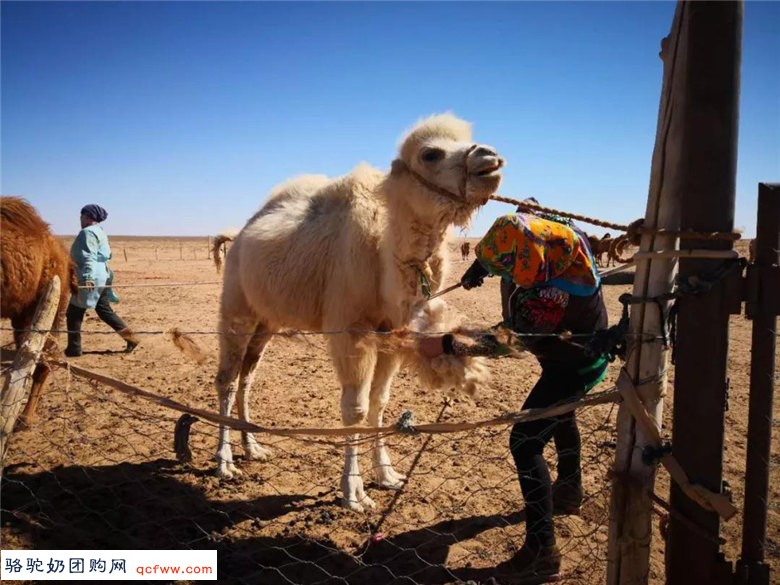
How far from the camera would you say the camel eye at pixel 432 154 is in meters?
3.26

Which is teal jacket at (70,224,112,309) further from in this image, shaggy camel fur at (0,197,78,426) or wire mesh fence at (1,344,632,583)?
wire mesh fence at (1,344,632,583)

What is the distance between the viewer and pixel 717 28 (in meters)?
1.57

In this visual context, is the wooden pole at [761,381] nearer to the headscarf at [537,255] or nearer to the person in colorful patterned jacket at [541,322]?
the person in colorful patterned jacket at [541,322]

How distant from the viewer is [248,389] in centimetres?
502

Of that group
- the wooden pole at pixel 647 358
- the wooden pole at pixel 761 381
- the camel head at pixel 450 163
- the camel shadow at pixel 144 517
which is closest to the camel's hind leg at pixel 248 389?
the camel shadow at pixel 144 517

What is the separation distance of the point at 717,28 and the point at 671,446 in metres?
1.38

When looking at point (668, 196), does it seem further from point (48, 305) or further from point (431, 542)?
point (48, 305)

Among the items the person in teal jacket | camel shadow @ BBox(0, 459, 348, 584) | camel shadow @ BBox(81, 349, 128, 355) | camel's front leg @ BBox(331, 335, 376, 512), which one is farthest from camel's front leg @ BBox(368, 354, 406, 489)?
camel shadow @ BBox(81, 349, 128, 355)

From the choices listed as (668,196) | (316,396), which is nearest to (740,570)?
(668,196)

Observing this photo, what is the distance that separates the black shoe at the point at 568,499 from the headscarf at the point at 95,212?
7.72 meters

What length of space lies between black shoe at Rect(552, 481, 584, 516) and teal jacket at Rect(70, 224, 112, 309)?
7.01 m

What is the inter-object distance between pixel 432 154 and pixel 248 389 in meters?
3.02

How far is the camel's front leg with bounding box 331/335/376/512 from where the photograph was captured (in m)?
3.62

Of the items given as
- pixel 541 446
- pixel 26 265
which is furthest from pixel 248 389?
pixel 541 446
